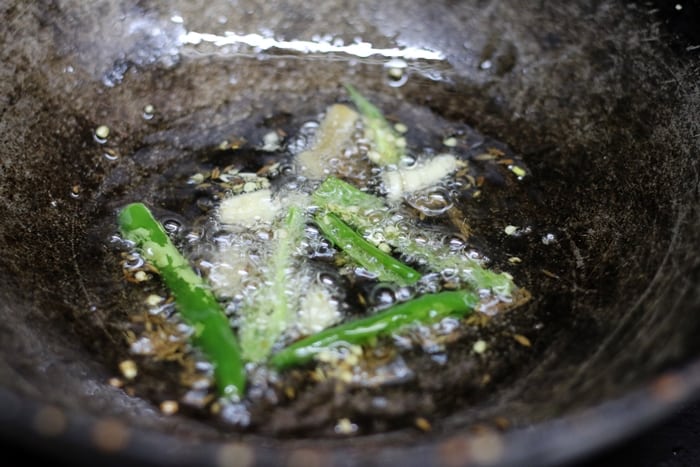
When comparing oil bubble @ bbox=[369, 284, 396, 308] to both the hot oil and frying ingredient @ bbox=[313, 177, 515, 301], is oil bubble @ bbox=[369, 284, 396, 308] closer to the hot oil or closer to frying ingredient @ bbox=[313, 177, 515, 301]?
the hot oil

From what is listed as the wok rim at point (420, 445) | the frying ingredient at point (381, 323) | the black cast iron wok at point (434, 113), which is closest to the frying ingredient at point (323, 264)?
the frying ingredient at point (381, 323)

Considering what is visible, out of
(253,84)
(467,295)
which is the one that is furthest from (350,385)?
(253,84)

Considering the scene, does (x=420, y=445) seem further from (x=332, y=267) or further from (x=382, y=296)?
(x=332, y=267)

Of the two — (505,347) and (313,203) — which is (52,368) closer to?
(313,203)

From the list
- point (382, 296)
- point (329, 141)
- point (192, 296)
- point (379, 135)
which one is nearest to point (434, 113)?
point (379, 135)

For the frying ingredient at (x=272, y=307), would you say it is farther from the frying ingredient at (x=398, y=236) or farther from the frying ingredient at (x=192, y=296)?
the frying ingredient at (x=398, y=236)
